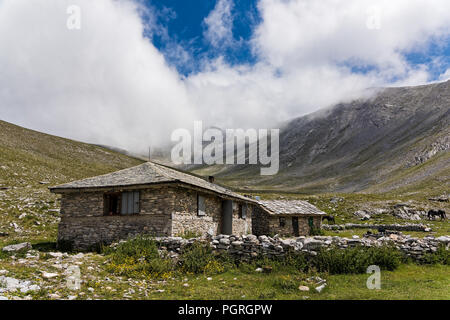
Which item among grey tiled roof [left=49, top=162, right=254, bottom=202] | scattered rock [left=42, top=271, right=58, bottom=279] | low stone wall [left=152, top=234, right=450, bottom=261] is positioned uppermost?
grey tiled roof [left=49, top=162, right=254, bottom=202]

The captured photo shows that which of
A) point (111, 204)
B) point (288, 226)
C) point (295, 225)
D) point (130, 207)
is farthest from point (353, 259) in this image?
point (295, 225)

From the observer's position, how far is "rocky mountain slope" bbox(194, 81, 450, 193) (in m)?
95.9

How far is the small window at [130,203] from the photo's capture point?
1934 centimetres

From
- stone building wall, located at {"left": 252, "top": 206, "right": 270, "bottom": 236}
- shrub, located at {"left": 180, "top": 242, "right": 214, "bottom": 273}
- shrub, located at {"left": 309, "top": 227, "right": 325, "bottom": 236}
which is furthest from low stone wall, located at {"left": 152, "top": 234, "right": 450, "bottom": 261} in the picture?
shrub, located at {"left": 309, "top": 227, "right": 325, "bottom": 236}

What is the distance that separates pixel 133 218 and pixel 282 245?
905 centimetres

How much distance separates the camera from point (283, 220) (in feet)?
109

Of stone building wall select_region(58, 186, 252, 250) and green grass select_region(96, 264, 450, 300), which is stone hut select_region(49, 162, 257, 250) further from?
green grass select_region(96, 264, 450, 300)

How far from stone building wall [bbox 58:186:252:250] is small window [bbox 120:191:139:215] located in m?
0.31

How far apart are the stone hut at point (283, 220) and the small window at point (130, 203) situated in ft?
50.3

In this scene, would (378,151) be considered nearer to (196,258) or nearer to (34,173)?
(34,173)

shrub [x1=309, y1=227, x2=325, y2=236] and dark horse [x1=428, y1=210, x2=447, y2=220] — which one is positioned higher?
dark horse [x1=428, y1=210, x2=447, y2=220]

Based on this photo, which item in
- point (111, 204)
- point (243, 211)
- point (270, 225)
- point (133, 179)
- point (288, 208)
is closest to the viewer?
point (133, 179)

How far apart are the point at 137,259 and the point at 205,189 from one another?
7.32 metres
